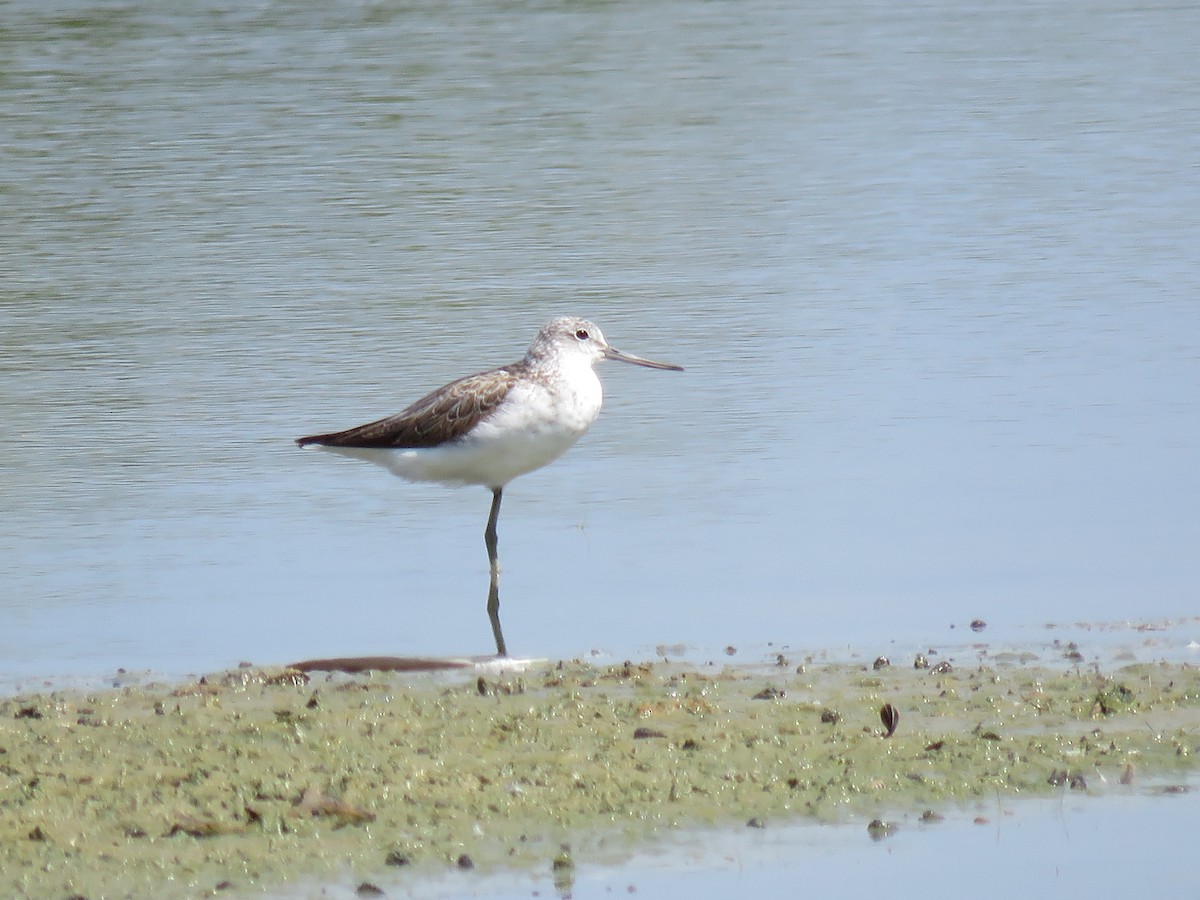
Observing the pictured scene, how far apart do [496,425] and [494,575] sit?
0.66m

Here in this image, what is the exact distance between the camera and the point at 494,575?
8055 mm

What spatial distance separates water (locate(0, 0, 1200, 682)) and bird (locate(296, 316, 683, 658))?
0.35m

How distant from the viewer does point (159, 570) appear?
8.20m

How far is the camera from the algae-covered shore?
5121 mm

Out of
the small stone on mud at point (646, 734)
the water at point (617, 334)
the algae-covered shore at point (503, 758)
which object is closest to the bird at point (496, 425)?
the water at point (617, 334)

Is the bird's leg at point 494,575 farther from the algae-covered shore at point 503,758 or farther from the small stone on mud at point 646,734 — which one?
the small stone on mud at point 646,734

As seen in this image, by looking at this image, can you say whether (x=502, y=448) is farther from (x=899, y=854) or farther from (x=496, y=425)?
(x=899, y=854)

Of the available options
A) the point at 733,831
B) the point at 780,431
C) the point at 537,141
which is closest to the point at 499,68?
the point at 537,141

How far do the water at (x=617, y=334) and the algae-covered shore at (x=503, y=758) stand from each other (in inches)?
26.5

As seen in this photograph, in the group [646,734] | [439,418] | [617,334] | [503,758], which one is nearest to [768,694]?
[646,734]

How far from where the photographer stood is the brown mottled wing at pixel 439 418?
27.7ft

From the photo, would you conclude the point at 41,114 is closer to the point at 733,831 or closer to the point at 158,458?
the point at 158,458

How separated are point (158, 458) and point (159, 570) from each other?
5.38ft

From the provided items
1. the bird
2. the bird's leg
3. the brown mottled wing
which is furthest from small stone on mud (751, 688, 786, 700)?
the brown mottled wing
